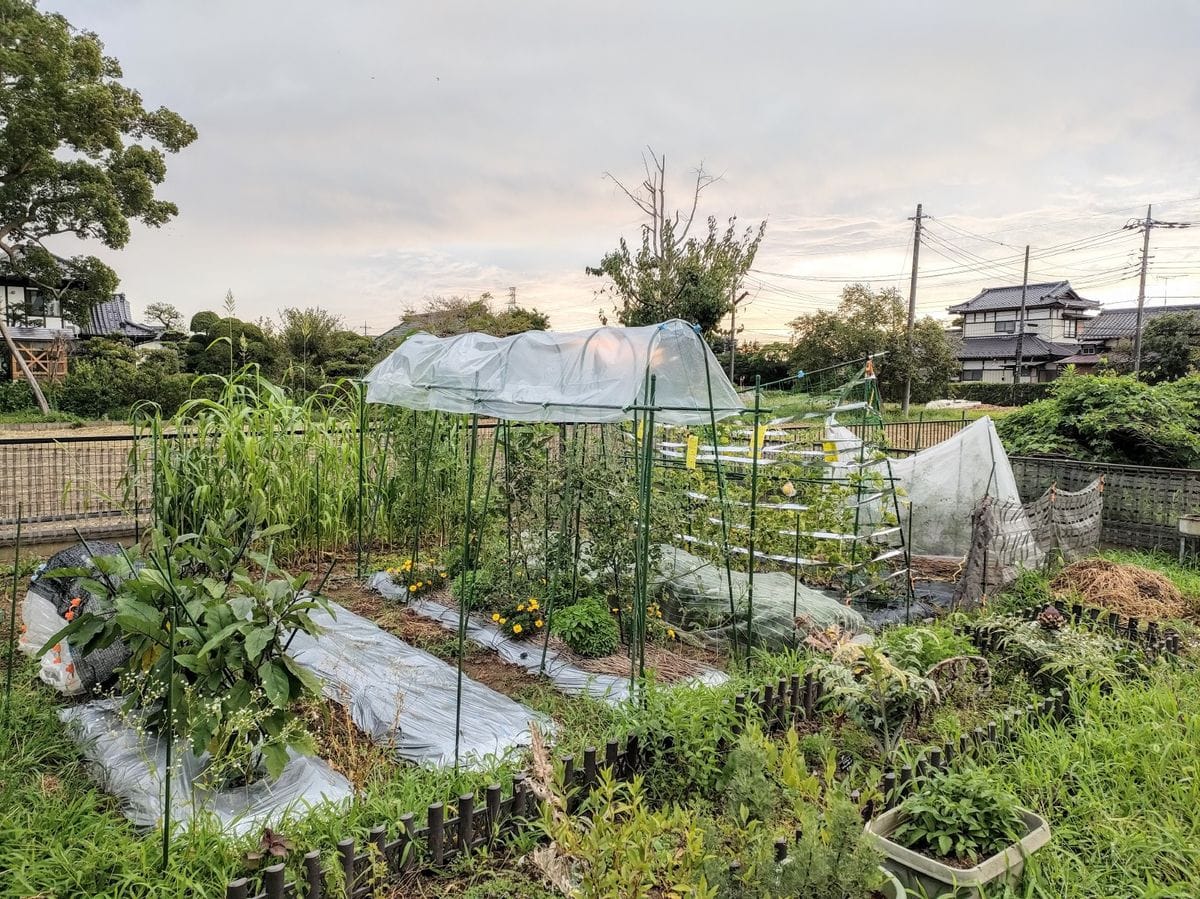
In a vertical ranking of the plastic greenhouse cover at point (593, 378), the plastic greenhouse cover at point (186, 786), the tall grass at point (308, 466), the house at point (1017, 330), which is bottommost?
the plastic greenhouse cover at point (186, 786)

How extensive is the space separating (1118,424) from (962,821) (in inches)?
295

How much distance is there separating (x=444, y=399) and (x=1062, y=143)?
6983mm

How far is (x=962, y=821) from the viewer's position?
193 cm

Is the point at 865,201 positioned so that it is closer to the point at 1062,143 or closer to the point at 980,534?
the point at 1062,143

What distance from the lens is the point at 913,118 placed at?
675 cm

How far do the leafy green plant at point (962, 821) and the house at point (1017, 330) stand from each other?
36.7 m

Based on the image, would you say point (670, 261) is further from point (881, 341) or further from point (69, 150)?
point (69, 150)

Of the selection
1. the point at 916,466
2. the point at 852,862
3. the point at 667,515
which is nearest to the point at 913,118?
the point at 916,466

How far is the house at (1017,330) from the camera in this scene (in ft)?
112

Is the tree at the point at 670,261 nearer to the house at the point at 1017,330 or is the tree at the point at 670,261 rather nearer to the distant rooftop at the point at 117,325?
the distant rooftop at the point at 117,325

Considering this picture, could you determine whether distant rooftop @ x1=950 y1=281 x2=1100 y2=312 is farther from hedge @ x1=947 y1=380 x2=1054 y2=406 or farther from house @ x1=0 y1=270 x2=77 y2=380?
house @ x1=0 y1=270 x2=77 y2=380

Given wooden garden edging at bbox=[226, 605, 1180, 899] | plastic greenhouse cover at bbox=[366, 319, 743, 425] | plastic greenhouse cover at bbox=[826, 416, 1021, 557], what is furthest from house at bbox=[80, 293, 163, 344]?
wooden garden edging at bbox=[226, 605, 1180, 899]

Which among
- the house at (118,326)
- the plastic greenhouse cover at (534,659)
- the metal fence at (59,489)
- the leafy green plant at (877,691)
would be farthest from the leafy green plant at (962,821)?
the house at (118,326)

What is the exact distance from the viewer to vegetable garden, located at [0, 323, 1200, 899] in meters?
1.86
